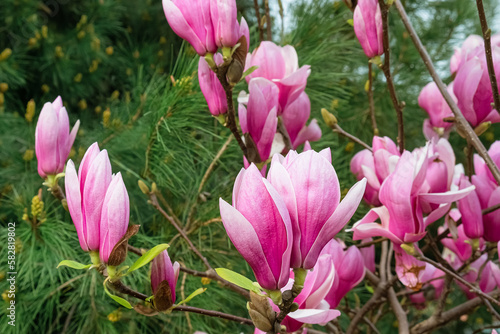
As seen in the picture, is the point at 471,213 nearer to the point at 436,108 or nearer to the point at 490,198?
the point at 490,198

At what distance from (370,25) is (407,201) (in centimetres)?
16

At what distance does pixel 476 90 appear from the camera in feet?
1.29

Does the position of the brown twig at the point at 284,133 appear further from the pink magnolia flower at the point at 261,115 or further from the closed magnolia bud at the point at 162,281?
the closed magnolia bud at the point at 162,281

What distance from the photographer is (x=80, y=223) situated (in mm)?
265

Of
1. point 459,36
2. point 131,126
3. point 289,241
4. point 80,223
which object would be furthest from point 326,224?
point 459,36

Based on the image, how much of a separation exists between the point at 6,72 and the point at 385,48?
0.76 meters

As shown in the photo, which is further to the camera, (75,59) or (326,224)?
(75,59)

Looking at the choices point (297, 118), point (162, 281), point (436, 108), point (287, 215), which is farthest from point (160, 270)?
point (436, 108)

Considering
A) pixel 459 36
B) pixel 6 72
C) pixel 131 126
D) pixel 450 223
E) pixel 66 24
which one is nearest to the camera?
pixel 450 223

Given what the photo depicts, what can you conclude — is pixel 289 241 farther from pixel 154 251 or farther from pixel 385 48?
pixel 385 48

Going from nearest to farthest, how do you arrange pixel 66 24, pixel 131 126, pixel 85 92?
pixel 131 126 → pixel 85 92 → pixel 66 24

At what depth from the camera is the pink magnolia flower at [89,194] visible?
0.26 metres

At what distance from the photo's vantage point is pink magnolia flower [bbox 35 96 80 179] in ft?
1.18

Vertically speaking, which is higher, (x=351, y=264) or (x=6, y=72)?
(x=6, y=72)
